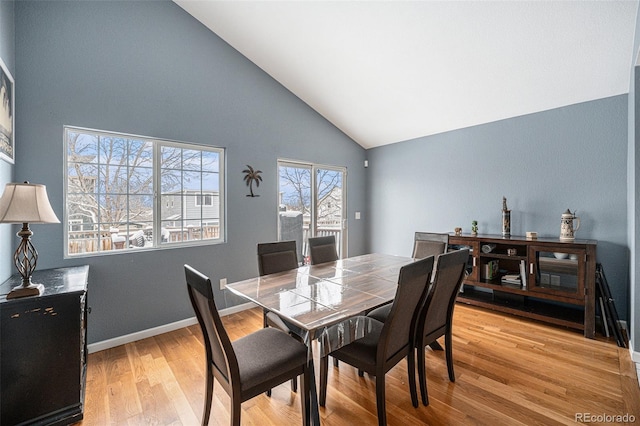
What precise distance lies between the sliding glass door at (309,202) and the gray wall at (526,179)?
33.5 inches

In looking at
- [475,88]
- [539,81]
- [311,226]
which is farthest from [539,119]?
[311,226]

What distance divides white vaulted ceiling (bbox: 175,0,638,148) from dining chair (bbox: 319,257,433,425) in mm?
2182

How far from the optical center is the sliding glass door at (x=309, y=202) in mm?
3996

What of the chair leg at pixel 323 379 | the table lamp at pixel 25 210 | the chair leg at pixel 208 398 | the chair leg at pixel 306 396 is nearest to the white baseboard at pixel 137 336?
the table lamp at pixel 25 210

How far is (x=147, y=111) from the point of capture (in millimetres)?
2791

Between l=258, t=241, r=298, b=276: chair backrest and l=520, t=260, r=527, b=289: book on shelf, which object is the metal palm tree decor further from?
l=520, t=260, r=527, b=289: book on shelf

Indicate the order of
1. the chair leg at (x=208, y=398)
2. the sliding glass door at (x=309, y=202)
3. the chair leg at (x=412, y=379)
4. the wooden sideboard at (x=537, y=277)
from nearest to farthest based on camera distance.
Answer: the chair leg at (x=208, y=398)
the chair leg at (x=412, y=379)
the wooden sideboard at (x=537, y=277)
the sliding glass door at (x=309, y=202)

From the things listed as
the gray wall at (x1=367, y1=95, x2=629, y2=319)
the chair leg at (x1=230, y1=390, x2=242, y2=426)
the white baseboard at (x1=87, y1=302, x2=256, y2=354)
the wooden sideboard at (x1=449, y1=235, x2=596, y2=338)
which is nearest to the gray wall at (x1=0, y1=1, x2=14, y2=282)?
the white baseboard at (x1=87, y1=302, x2=256, y2=354)

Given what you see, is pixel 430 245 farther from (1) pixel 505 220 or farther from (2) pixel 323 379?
(2) pixel 323 379

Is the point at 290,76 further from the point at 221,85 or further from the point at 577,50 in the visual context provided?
the point at 577,50

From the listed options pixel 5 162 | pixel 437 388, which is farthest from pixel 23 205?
pixel 437 388

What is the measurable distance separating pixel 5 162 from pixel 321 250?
2507 millimetres

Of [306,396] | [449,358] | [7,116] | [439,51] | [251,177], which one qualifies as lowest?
[449,358]
